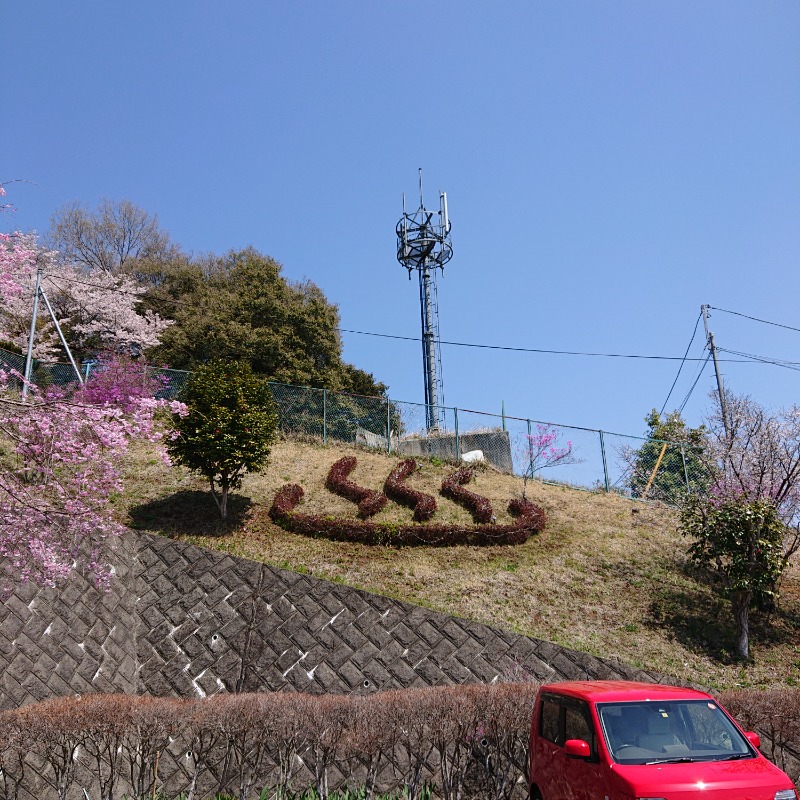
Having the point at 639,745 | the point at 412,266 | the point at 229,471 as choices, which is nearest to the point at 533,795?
the point at 639,745

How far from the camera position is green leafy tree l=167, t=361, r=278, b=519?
678 inches

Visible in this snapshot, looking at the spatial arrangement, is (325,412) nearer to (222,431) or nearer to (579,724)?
(222,431)

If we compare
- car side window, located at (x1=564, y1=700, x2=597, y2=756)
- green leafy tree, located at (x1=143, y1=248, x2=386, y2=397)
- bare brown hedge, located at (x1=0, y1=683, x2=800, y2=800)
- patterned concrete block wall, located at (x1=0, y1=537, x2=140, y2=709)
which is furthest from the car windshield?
green leafy tree, located at (x1=143, y1=248, x2=386, y2=397)

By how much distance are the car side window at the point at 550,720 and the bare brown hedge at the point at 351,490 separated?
11682 mm

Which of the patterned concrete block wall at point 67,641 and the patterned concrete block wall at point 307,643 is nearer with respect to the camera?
the patterned concrete block wall at point 307,643

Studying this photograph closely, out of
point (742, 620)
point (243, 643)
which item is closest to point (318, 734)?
point (243, 643)

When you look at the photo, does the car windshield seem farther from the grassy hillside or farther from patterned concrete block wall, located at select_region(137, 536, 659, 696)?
the grassy hillside

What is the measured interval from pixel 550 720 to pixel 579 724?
72cm

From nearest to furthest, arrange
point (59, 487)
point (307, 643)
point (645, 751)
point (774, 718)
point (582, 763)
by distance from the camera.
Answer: point (645, 751)
point (582, 763)
point (774, 718)
point (59, 487)
point (307, 643)

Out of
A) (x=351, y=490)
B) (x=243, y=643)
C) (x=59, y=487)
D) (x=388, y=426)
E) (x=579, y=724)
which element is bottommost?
(x=243, y=643)

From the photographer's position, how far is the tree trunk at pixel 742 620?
45.8ft

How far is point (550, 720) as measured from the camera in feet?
23.3

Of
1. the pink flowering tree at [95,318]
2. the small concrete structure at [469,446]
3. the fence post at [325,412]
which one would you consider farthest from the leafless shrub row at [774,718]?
the pink flowering tree at [95,318]

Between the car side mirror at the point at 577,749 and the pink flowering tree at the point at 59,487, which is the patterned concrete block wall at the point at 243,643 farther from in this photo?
the car side mirror at the point at 577,749
